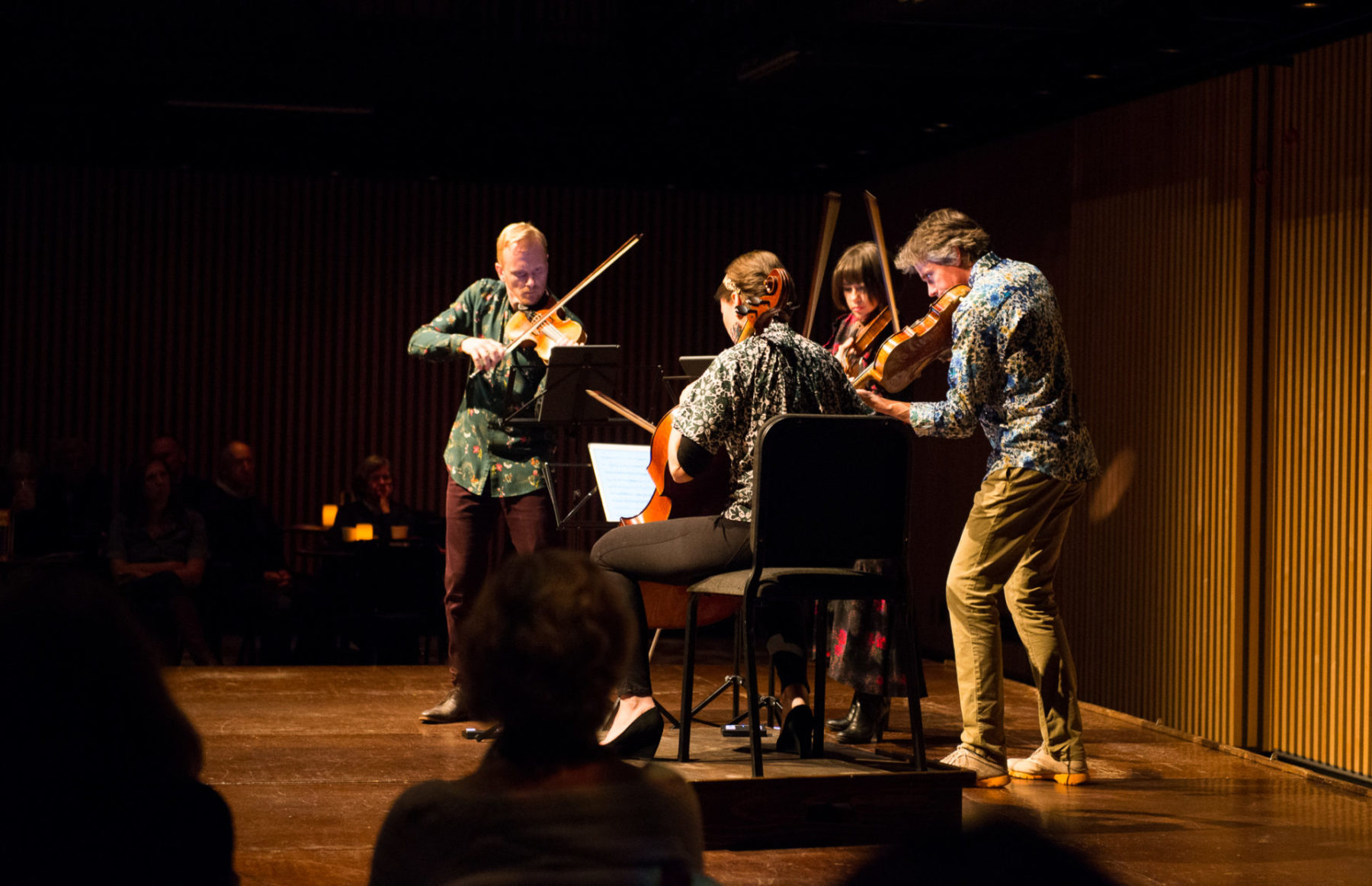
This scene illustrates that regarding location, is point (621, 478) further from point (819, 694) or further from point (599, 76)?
point (599, 76)

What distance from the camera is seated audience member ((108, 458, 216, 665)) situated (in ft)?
20.6

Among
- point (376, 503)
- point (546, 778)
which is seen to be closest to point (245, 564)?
point (376, 503)

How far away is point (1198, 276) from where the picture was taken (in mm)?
4895

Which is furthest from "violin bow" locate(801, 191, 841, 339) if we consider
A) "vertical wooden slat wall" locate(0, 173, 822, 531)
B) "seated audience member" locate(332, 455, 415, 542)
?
"vertical wooden slat wall" locate(0, 173, 822, 531)

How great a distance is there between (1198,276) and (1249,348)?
0.34m

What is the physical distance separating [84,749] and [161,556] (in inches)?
220

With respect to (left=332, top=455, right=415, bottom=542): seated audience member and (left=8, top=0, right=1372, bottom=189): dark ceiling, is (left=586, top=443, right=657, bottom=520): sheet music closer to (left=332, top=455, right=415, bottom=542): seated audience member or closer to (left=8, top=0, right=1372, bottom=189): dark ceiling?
(left=8, top=0, right=1372, bottom=189): dark ceiling

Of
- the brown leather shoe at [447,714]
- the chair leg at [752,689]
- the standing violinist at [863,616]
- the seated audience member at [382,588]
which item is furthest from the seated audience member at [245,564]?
the chair leg at [752,689]

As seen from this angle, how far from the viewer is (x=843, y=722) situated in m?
4.46

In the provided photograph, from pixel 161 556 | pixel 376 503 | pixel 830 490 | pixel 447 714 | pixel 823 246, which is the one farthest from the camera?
pixel 376 503

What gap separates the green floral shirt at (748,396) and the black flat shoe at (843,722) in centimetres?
118

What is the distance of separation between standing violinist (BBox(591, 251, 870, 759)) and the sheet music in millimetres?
434

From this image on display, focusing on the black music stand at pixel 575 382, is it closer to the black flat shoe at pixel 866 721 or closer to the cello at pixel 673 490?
the cello at pixel 673 490

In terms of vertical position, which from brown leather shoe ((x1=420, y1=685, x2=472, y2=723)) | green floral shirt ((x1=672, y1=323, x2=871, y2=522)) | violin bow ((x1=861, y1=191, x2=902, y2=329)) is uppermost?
violin bow ((x1=861, y1=191, x2=902, y2=329))
